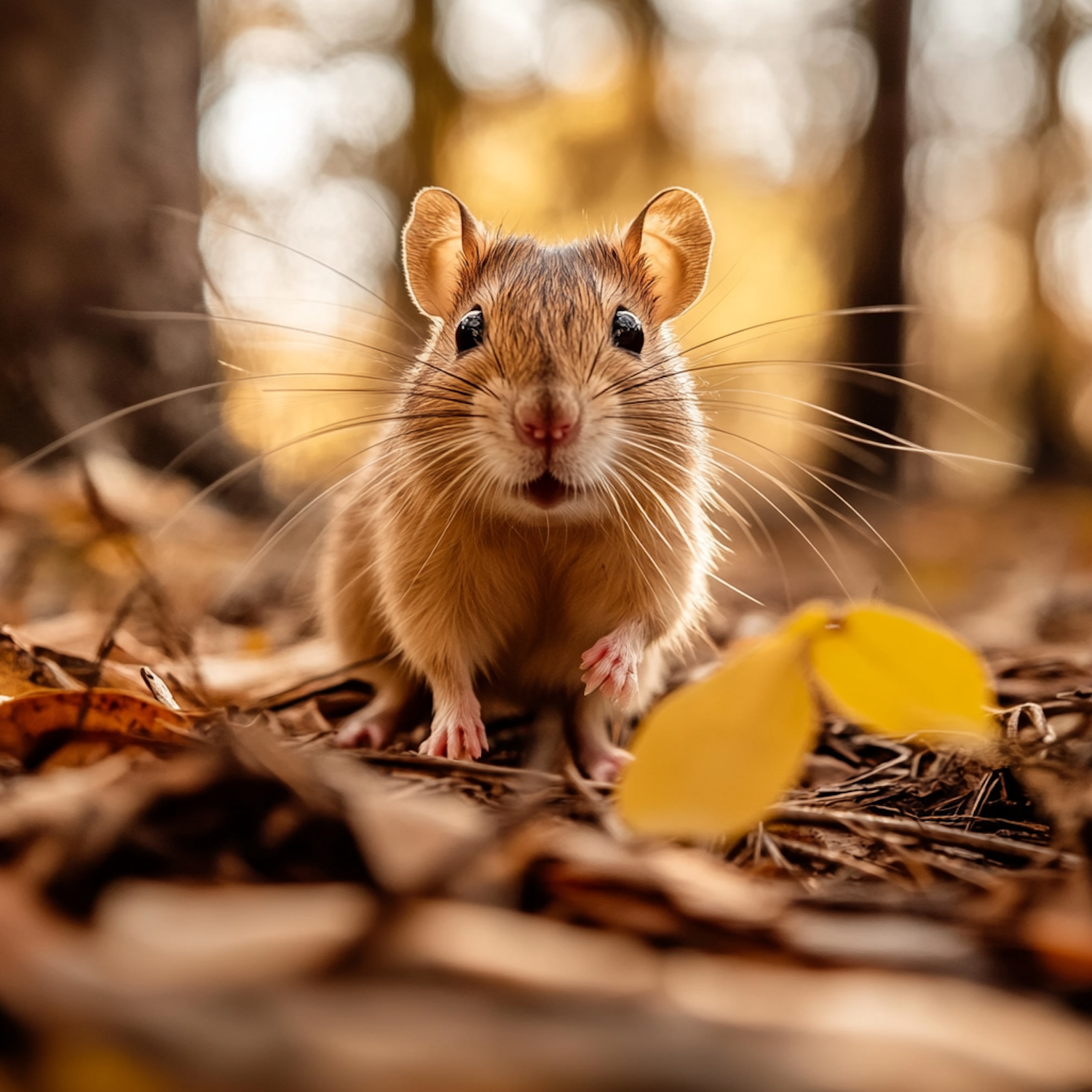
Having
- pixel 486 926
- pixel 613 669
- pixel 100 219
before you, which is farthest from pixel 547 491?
pixel 100 219

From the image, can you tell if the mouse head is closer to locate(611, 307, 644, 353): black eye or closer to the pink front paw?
locate(611, 307, 644, 353): black eye

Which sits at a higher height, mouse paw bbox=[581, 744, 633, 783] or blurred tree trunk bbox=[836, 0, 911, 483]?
blurred tree trunk bbox=[836, 0, 911, 483]

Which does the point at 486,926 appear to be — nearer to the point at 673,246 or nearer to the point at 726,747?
the point at 726,747

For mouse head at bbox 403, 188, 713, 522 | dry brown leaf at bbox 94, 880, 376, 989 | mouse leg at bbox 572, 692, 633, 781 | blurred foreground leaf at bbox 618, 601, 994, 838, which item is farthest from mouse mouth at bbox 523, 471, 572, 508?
dry brown leaf at bbox 94, 880, 376, 989

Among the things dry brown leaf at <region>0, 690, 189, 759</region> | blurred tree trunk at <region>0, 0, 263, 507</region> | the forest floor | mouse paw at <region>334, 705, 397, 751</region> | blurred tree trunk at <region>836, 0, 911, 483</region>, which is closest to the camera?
the forest floor

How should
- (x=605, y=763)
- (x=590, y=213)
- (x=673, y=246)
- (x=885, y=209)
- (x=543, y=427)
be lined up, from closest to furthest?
(x=543, y=427) < (x=605, y=763) < (x=673, y=246) < (x=885, y=209) < (x=590, y=213)

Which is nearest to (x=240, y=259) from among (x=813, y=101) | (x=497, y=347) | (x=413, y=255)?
(x=413, y=255)

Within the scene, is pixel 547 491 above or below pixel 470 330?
below

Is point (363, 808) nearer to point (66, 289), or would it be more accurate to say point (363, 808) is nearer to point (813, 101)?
point (66, 289)
